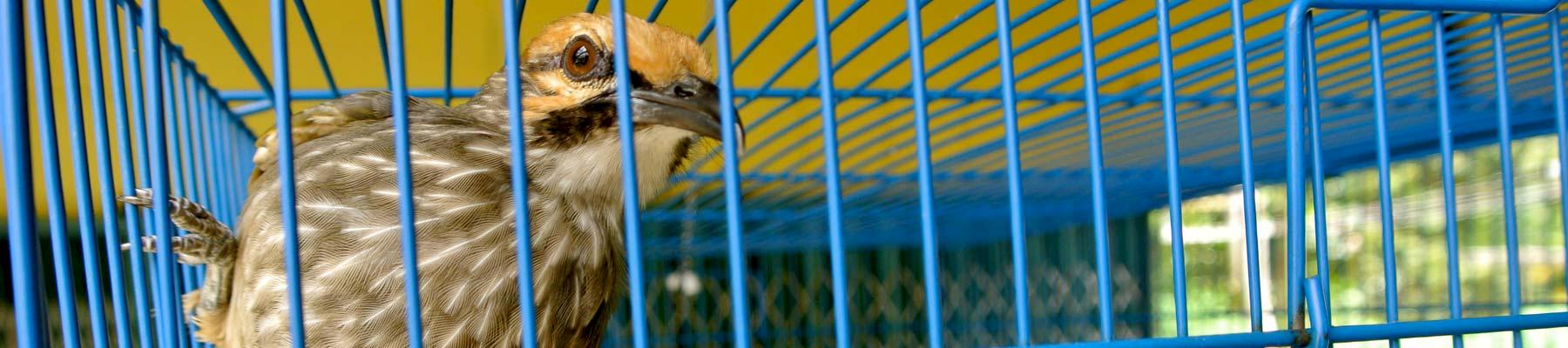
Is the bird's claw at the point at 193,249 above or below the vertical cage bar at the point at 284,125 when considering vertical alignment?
below

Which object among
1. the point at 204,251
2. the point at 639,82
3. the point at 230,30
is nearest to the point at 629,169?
the point at 639,82

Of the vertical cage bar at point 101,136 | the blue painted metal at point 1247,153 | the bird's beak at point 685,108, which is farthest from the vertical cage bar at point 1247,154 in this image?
the vertical cage bar at point 101,136

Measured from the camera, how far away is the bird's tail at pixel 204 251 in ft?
2.77

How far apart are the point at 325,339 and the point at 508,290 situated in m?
0.16

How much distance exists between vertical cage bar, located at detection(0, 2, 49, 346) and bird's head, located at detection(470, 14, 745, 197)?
41 cm

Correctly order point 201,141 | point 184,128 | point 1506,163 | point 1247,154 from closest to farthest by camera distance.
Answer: point 1247,154, point 1506,163, point 184,128, point 201,141

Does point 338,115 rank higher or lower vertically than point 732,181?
higher

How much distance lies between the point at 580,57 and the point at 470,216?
7.2 inches

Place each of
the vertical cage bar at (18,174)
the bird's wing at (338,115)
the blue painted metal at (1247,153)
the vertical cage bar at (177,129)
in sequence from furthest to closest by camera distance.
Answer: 1. the bird's wing at (338,115)
2. the vertical cage bar at (177,129)
3. the blue painted metal at (1247,153)
4. the vertical cage bar at (18,174)

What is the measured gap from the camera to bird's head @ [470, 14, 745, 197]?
0.87 metres

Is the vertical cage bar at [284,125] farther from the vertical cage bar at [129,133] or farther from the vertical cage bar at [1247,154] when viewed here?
the vertical cage bar at [1247,154]

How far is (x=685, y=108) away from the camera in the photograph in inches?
31.3

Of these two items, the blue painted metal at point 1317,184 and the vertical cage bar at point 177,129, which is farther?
the vertical cage bar at point 177,129

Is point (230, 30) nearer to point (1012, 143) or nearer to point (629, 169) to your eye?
point (629, 169)
